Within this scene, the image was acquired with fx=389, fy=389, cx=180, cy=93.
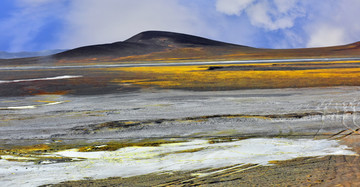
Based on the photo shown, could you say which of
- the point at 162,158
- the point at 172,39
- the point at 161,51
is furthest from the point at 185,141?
the point at 172,39

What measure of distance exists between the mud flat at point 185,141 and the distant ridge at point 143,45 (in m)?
107

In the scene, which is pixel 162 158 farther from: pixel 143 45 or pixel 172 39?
pixel 172 39

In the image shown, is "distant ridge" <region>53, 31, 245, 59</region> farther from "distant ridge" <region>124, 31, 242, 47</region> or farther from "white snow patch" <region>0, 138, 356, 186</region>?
"white snow patch" <region>0, 138, 356, 186</region>

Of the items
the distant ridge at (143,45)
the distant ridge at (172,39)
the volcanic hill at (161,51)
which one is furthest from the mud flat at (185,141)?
the distant ridge at (172,39)

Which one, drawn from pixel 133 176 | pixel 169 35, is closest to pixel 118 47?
pixel 169 35

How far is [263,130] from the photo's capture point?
884 centimetres

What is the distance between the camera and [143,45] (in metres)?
139

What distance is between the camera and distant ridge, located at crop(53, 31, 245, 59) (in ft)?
401

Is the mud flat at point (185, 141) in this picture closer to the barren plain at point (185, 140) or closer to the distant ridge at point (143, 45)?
the barren plain at point (185, 140)

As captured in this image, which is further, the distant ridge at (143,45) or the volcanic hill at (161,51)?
the distant ridge at (143,45)

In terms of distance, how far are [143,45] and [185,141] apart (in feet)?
436

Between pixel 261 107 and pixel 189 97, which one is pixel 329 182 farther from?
pixel 189 97

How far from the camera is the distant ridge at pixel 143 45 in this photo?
122 m

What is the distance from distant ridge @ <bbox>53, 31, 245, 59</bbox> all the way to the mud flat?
106724 millimetres
